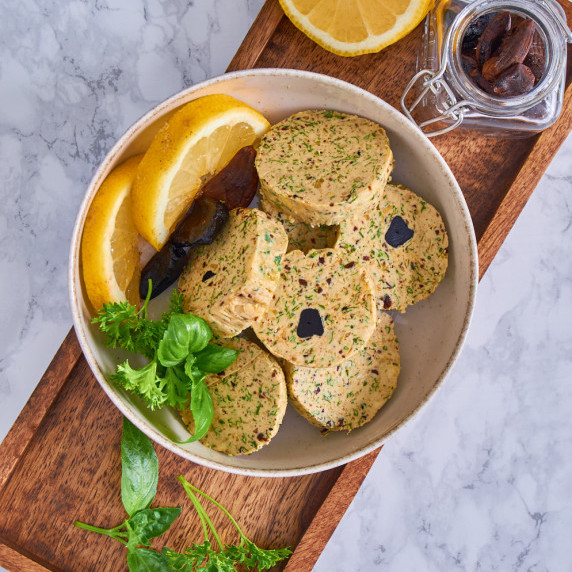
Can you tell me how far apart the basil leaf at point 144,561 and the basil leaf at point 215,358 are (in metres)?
0.52

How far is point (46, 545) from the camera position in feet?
5.40

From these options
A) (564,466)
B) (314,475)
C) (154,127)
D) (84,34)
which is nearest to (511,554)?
(564,466)

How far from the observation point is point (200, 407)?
1.42 metres

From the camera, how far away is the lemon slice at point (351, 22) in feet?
5.04

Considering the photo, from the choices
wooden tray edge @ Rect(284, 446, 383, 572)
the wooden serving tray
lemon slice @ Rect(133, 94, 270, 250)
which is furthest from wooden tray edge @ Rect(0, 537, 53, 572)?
lemon slice @ Rect(133, 94, 270, 250)

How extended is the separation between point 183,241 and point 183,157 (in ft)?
0.65

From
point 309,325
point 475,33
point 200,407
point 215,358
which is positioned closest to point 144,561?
point 200,407

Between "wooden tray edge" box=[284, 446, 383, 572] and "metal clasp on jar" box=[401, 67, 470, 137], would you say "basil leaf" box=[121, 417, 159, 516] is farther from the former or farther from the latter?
"metal clasp on jar" box=[401, 67, 470, 137]

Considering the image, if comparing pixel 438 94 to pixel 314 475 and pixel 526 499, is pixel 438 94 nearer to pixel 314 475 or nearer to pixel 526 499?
pixel 314 475

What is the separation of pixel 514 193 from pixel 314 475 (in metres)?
0.91

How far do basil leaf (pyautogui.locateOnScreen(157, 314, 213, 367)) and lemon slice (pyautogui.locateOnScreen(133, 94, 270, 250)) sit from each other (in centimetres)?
23

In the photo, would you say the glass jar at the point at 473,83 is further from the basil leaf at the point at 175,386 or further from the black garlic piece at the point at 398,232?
the basil leaf at the point at 175,386

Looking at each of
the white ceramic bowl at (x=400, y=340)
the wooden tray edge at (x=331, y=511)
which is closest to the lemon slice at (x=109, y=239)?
the white ceramic bowl at (x=400, y=340)

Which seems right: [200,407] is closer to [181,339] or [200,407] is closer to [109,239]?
[181,339]
